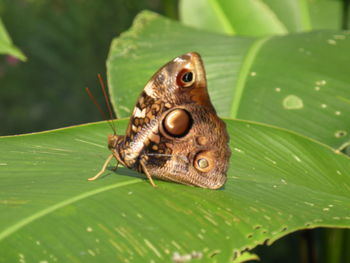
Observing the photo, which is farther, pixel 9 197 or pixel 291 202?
pixel 291 202

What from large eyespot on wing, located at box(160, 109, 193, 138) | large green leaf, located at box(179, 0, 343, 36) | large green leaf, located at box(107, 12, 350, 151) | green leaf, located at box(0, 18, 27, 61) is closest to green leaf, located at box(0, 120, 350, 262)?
large eyespot on wing, located at box(160, 109, 193, 138)

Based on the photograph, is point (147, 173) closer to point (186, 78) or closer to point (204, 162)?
point (204, 162)

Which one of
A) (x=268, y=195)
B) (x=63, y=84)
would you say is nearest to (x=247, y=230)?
(x=268, y=195)

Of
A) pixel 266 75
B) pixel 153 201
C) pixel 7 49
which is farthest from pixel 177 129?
pixel 7 49

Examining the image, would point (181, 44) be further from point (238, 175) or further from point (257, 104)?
point (238, 175)

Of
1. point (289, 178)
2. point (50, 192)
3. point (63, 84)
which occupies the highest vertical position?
point (50, 192)

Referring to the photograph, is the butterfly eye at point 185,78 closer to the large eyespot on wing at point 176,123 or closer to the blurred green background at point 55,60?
the large eyespot on wing at point 176,123
